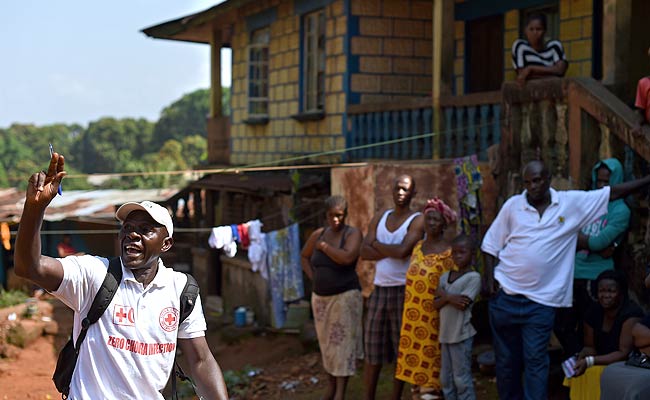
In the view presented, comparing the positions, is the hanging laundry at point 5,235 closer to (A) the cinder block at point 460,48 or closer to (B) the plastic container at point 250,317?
(B) the plastic container at point 250,317

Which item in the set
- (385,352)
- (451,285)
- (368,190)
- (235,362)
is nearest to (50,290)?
(451,285)

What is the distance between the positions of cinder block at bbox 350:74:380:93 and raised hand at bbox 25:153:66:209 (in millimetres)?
9003

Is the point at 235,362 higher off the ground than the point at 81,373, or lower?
lower

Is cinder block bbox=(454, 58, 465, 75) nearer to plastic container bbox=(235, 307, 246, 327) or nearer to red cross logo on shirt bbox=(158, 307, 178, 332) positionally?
plastic container bbox=(235, 307, 246, 327)

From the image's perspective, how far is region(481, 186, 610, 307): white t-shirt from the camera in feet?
18.5

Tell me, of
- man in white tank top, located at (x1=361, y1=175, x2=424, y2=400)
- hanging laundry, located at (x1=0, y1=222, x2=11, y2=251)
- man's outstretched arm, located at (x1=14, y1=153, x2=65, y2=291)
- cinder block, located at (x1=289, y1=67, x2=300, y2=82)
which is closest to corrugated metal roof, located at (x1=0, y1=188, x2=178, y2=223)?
cinder block, located at (x1=289, y1=67, x2=300, y2=82)

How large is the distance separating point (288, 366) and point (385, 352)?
135 inches

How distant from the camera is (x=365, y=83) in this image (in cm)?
1215

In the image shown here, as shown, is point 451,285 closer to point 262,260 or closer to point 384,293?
point 384,293

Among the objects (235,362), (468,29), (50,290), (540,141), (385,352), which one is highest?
(468,29)

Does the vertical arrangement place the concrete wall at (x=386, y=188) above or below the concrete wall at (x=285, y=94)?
below

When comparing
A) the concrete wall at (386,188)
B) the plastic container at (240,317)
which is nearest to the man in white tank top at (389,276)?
the concrete wall at (386,188)

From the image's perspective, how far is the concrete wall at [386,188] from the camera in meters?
8.45

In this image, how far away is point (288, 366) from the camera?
33.8 ft
